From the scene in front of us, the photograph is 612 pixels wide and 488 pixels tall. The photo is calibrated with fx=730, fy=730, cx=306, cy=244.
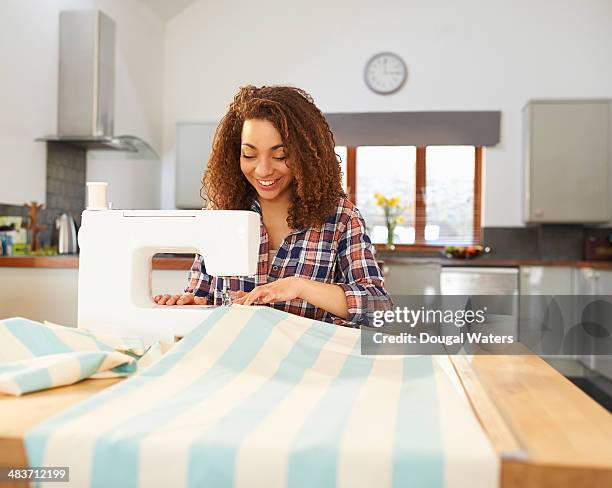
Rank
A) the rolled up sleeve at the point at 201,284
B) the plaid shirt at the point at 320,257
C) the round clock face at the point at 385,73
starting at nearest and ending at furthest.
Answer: the plaid shirt at the point at 320,257
the rolled up sleeve at the point at 201,284
the round clock face at the point at 385,73

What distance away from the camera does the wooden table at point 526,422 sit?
24.7 inches

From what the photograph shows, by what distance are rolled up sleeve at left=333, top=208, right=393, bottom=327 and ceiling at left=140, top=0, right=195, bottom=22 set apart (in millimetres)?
4141

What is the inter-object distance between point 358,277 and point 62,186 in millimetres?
3279

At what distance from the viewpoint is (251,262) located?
1410 mm

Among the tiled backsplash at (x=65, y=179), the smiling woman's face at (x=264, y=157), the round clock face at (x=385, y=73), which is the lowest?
the smiling woman's face at (x=264, y=157)

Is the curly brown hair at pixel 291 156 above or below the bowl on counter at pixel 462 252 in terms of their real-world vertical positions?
above

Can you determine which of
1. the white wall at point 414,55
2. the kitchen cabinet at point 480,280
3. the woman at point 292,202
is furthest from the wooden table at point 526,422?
the white wall at point 414,55

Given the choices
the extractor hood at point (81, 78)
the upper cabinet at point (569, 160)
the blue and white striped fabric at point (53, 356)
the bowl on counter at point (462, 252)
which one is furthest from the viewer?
the bowl on counter at point (462, 252)

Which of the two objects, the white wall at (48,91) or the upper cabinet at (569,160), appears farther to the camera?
the upper cabinet at (569,160)

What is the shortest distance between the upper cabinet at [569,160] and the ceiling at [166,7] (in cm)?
276

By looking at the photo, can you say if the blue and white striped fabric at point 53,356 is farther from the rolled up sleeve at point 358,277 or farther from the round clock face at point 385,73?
the round clock face at point 385,73

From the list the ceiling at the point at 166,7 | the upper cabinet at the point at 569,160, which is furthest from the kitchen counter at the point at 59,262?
the upper cabinet at the point at 569,160

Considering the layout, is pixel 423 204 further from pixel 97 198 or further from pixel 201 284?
pixel 97 198

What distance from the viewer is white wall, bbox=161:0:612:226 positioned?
5.49 meters
